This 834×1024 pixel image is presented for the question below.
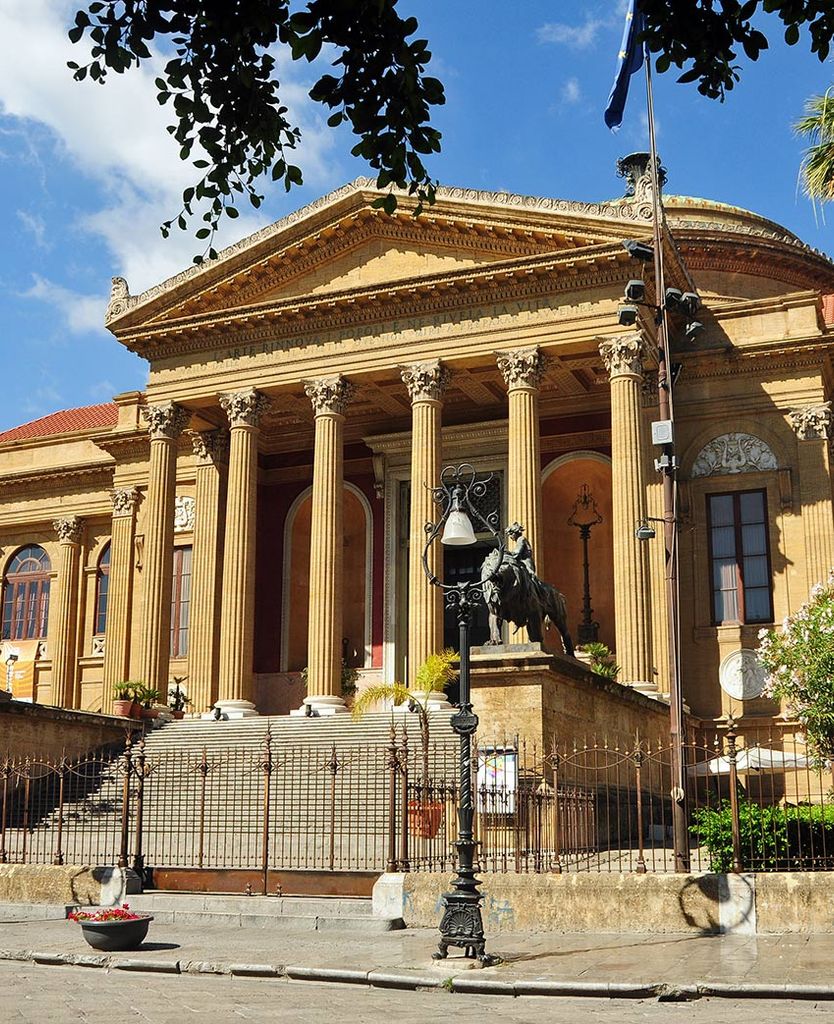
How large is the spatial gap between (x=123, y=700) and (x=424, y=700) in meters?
7.94

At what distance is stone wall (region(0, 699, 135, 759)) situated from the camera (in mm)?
25453

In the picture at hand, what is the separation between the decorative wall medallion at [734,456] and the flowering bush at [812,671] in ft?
28.6

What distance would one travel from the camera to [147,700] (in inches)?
1227

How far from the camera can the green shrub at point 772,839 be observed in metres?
15.0

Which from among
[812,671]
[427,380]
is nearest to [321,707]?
[427,380]

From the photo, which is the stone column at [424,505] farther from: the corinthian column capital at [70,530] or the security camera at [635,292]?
the corinthian column capital at [70,530]

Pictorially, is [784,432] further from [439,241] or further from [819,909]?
[819,909]

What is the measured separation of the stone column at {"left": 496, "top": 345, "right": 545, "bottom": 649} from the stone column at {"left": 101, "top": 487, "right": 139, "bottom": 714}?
11.9 m

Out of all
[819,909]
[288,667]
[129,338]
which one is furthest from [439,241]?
[819,909]

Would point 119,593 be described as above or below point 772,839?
above

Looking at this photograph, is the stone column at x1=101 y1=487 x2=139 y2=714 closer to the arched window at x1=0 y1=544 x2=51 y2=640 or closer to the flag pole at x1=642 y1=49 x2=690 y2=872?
the arched window at x1=0 y1=544 x2=51 y2=640

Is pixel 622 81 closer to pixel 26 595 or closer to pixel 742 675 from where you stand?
pixel 742 675

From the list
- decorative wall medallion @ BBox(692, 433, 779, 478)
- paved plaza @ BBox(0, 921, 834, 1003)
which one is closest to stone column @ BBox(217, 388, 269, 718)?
decorative wall medallion @ BBox(692, 433, 779, 478)

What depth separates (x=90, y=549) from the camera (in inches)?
1689
